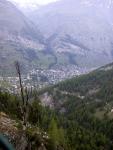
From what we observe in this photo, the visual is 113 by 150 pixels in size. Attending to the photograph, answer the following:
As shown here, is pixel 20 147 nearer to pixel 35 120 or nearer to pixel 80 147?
pixel 35 120

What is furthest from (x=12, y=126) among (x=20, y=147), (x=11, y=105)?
(x=11, y=105)

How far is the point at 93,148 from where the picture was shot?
187 meters

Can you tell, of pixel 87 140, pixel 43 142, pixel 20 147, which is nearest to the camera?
pixel 20 147

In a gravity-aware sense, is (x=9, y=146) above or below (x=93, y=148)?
above

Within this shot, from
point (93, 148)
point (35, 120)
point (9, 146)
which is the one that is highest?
point (9, 146)

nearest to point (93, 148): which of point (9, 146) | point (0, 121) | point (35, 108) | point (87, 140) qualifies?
point (87, 140)

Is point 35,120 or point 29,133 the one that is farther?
point 35,120

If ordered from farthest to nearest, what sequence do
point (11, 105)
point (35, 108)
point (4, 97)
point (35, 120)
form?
point (4, 97)
point (11, 105)
point (35, 108)
point (35, 120)

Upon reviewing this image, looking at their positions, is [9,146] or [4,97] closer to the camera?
[9,146]

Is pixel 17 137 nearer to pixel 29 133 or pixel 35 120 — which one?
pixel 29 133

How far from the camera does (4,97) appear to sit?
588ft

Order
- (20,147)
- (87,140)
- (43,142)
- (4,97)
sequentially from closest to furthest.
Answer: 1. (20,147)
2. (43,142)
3. (4,97)
4. (87,140)

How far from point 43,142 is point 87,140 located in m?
122

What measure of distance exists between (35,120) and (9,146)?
136m
